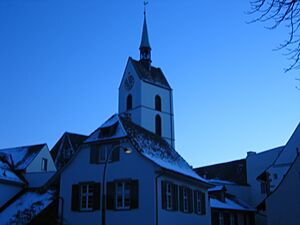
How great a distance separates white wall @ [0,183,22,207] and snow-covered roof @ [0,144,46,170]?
3856 millimetres

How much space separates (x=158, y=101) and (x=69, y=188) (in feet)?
142

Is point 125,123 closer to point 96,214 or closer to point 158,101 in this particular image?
point 96,214

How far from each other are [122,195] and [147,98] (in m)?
42.7

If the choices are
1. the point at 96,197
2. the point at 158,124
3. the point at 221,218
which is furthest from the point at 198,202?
the point at 158,124

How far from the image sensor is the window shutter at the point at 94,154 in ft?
106

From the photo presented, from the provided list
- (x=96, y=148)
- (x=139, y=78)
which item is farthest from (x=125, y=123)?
(x=139, y=78)

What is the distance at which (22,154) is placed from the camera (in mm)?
46188

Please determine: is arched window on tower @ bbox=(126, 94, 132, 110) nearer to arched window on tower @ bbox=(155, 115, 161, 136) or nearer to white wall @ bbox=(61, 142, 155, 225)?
arched window on tower @ bbox=(155, 115, 161, 136)

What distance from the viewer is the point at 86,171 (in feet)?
106

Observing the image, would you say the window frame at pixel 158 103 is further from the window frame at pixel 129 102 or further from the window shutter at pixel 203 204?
the window shutter at pixel 203 204

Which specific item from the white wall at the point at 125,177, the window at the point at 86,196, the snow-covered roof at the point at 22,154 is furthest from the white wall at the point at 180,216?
the snow-covered roof at the point at 22,154

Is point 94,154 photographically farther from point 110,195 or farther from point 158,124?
point 158,124

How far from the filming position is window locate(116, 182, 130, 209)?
1190 inches

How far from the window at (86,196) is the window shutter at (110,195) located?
30.5 inches
